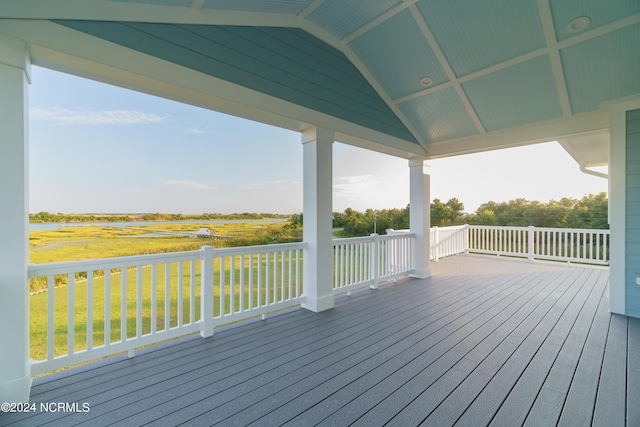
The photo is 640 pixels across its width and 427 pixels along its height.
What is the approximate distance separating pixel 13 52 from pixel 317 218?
9.69ft

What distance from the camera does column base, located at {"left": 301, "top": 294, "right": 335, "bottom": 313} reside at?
3.60 meters

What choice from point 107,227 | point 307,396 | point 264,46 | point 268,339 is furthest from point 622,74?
point 107,227

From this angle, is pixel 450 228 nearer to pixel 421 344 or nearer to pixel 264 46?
pixel 421 344

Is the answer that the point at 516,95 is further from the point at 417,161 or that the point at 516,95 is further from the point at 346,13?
the point at 346,13

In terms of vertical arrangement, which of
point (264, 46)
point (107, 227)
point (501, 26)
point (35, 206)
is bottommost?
point (107, 227)

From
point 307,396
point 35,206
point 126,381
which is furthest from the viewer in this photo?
point 35,206

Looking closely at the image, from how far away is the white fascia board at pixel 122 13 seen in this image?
1.85 metres

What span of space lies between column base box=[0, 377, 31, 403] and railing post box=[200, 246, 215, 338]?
4.13ft

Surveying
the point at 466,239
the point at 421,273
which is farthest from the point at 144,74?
the point at 466,239

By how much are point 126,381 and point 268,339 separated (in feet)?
3.95

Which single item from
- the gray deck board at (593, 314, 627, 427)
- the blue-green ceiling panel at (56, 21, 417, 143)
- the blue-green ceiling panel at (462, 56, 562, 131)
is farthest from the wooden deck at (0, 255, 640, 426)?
the blue-green ceiling panel at (462, 56, 562, 131)

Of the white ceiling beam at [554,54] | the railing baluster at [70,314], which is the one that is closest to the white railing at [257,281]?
the railing baluster at [70,314]

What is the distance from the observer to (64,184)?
2904 millimetres

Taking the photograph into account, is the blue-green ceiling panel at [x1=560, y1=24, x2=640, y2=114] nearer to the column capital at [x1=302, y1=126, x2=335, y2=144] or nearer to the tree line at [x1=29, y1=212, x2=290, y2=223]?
the column capital at [x1=302, y1=126, x2=335, y2=144]
